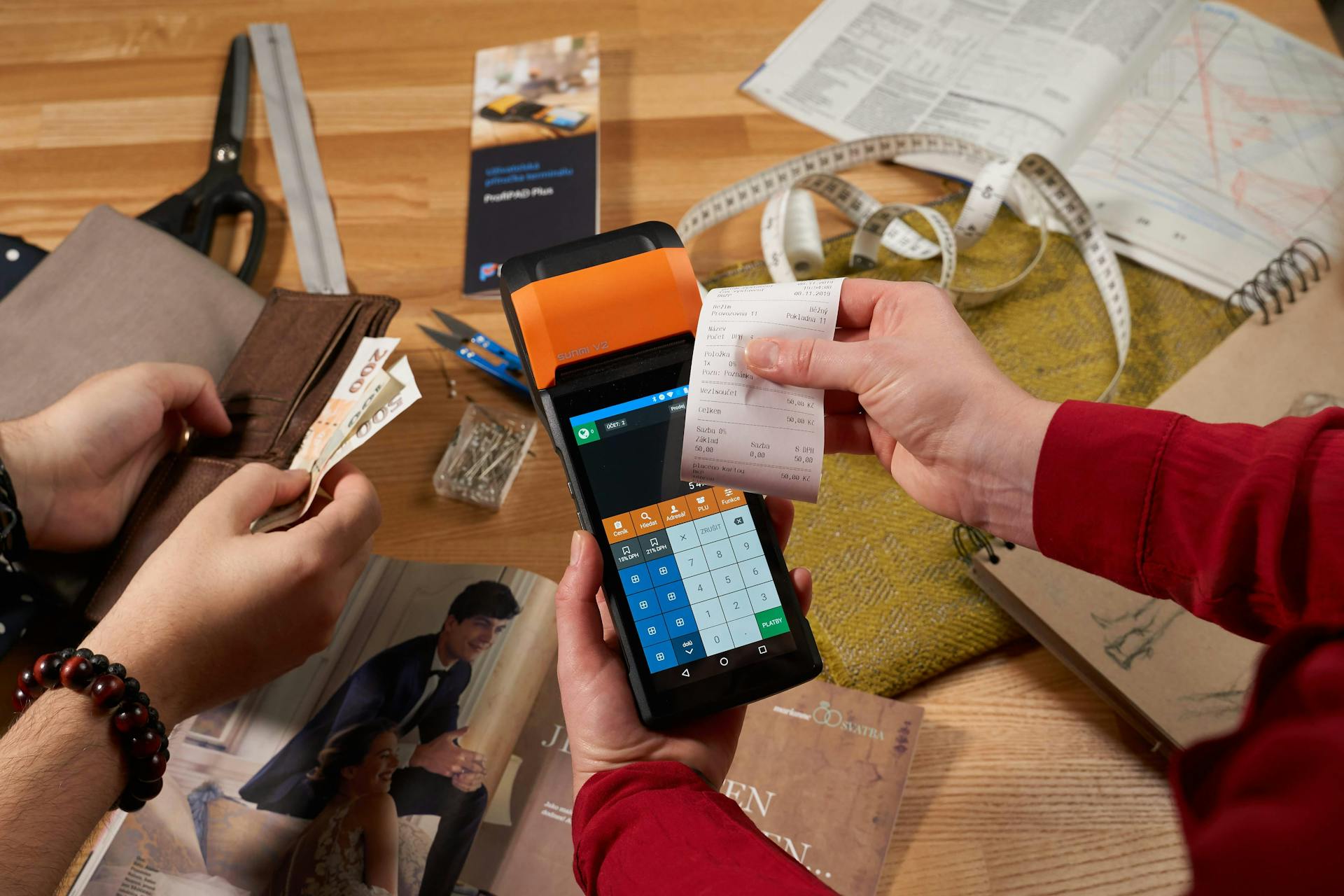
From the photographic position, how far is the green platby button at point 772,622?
56 cm

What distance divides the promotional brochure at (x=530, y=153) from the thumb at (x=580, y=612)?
399 millimetres

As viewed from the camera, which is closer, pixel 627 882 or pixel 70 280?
pixel 627 882

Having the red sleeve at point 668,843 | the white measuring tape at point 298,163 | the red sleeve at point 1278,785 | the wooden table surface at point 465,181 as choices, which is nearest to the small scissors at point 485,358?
the wooden table surface at point 465,181

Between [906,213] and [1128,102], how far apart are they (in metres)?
0.31

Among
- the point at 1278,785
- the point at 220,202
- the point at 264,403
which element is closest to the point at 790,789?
the point at 1278,785

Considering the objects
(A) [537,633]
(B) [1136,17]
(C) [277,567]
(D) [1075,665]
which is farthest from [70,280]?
(B) [1136,17]

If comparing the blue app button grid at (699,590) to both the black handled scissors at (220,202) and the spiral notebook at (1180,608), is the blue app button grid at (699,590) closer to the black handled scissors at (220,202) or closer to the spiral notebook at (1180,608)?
the spiral notebook at (1180,608)

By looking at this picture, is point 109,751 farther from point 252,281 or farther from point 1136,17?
point 1136,17

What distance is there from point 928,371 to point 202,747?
0.58 meters

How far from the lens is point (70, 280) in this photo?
0.78 m

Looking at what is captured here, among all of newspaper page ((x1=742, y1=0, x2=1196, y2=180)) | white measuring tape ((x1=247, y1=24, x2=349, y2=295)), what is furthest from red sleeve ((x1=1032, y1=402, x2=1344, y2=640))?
white measuring tape ((x1=247, y1=24, x2=349, y2=295))

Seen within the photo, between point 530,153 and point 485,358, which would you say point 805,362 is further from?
point 530,153

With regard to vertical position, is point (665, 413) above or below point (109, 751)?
above

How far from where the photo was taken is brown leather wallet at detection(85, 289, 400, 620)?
663mm
